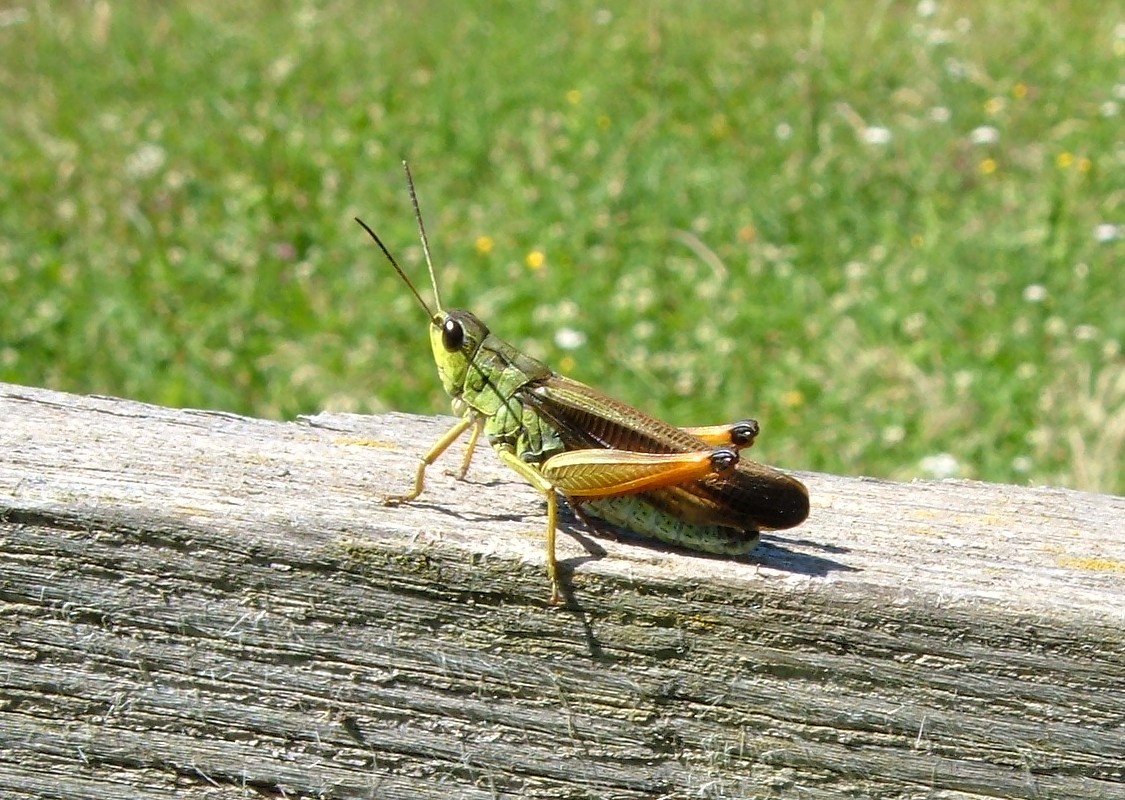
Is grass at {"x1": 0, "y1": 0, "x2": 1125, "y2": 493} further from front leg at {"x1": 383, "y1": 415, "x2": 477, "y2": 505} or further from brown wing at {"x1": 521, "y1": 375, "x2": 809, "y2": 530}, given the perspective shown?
front leg at {"x1": 383, "y1": 415, "x2": 477, "y2": 505}

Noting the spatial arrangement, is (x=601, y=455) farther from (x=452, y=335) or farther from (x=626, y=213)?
(x=626, y=213)

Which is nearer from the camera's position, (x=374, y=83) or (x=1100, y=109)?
(x=1100, y=109)

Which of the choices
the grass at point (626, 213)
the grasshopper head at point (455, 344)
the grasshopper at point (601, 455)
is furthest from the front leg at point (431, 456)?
the grass at point (626, 213)

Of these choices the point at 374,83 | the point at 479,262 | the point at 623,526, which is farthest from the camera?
the point at 374,83

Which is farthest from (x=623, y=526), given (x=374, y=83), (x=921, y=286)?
(x=374, y=83)

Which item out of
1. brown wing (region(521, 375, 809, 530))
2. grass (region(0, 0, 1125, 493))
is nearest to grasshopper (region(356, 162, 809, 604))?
brown wing (region(521, 375, 809, 530))

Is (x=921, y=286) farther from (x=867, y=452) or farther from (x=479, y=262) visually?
(x=479, y=262)

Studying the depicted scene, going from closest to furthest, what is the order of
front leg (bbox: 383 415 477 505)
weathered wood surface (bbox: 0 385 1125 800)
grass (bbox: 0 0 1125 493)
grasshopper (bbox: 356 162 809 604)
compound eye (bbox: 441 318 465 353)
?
weathered wood surface (bbox: 0 385 1125 800), front leg (bbox: 383 415 477 505), grasshopper (bbox: 356 162 809 604), compound eye (bbox: 441 318 465 353), grass (bbox: 0 0 1125 493)

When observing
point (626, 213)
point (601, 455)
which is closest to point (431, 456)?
point (601, 455)
